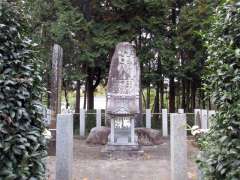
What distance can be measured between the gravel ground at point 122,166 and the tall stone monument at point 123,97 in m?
0.76

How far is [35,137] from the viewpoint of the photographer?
360 cm

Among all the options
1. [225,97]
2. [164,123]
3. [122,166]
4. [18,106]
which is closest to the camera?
[225,97]

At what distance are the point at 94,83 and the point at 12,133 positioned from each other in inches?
699

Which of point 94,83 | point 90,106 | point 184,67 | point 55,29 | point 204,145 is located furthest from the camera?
point 94,83

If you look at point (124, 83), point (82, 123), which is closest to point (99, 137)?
point (124, 83)

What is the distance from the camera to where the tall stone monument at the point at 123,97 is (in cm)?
1112

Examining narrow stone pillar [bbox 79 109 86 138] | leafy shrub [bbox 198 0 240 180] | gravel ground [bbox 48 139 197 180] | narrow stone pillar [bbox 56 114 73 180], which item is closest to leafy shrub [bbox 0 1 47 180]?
narrow stone pillar [bbox 56 114 73 180]

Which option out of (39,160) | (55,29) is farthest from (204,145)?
(55,29)

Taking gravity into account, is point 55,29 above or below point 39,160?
above

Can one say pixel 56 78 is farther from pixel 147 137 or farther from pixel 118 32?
pixel 118 32

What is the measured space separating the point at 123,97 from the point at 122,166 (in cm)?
328

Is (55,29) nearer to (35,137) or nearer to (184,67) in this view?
(184,67)

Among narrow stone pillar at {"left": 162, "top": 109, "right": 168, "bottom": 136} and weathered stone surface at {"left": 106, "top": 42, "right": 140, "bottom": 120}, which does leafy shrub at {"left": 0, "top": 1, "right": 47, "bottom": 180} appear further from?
narrow stone pillar at {"left": 162, "top": 109, "right": 168, "bottom": 136}

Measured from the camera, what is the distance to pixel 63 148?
547cm
